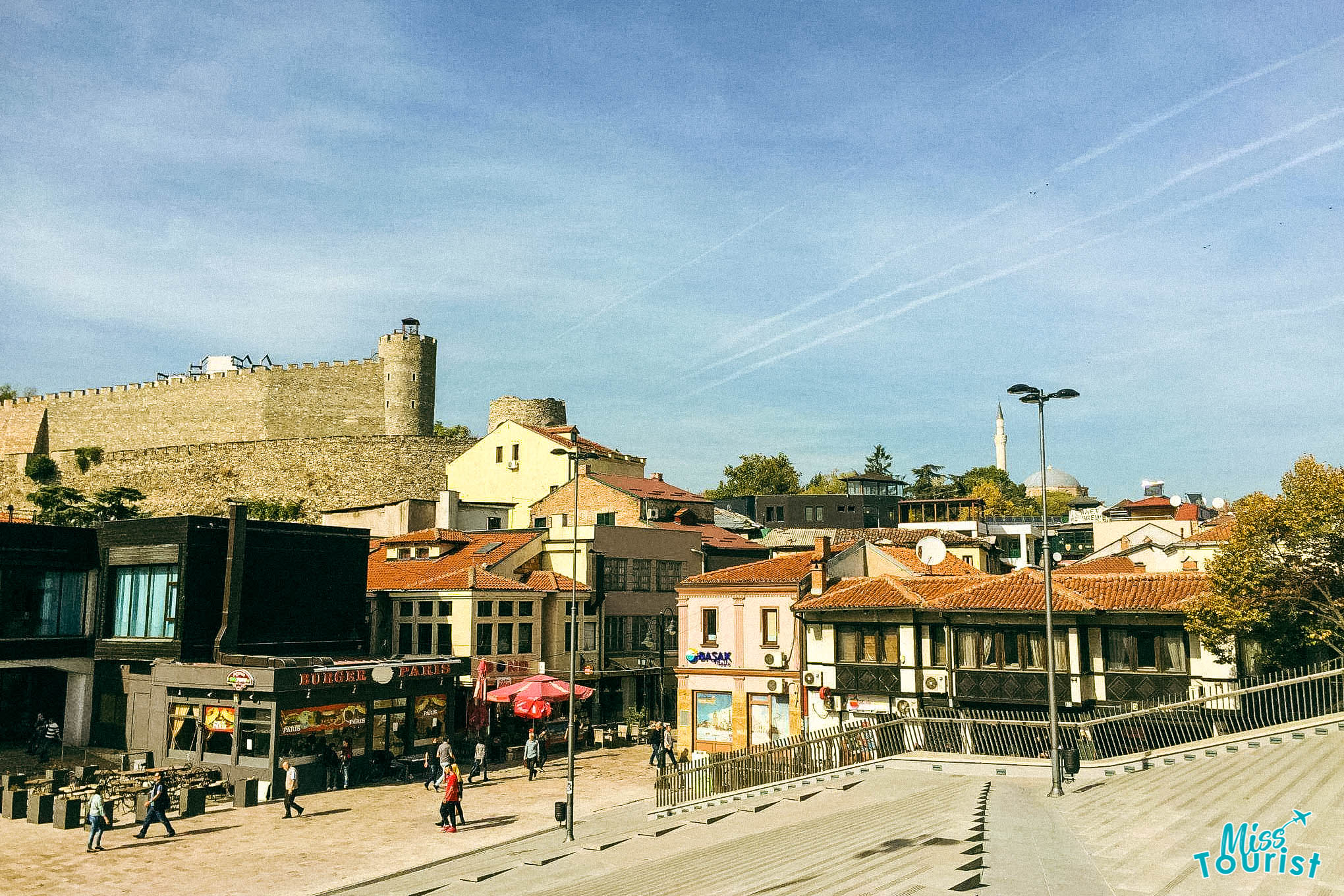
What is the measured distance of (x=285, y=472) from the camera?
10300cm

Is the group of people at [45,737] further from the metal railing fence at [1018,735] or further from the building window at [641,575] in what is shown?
the building window at [641,575]

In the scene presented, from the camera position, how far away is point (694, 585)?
134 ft

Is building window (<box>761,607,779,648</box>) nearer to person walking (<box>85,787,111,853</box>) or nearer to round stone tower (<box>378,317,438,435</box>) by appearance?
person walking (<box>85,787,111,853</box>)

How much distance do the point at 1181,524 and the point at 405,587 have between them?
2233 inches

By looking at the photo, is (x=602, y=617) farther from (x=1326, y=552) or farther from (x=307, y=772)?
(x=1326, y=552)

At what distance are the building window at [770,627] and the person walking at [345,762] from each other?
1491cm

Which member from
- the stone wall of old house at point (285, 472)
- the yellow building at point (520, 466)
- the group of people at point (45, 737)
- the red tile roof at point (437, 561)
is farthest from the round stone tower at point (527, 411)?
the group of people at point (45, 737)

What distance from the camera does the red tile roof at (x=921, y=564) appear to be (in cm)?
4228

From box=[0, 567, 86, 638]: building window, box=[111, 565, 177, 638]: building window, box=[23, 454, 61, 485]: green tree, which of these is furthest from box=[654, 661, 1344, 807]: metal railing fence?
box=[23, 454, 61, 485]: green tree

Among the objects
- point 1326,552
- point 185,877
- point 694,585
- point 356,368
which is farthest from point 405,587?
point 356,368

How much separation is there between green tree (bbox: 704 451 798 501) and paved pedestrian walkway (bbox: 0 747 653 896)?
79614 millimetres

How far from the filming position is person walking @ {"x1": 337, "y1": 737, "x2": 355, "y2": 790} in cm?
3188

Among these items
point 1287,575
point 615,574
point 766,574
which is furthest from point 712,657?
point 1287,575

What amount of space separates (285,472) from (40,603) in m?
67.9
